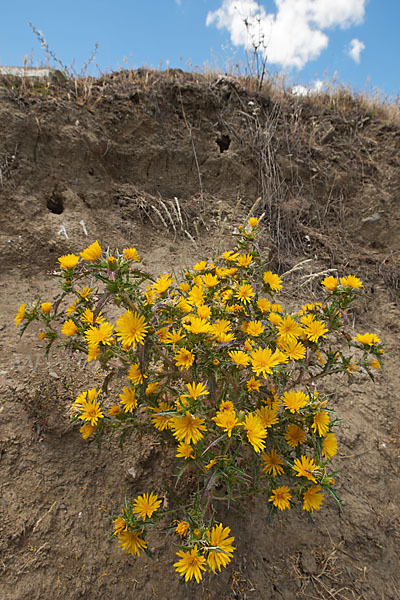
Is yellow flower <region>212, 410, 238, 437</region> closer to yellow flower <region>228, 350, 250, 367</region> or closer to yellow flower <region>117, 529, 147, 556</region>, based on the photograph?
yellow flower <region>228, 350, 250, 367</region>

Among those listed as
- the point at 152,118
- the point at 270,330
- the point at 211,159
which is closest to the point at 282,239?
the point at 211,159

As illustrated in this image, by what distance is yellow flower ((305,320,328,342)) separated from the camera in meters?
1.49

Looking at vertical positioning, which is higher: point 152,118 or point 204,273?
point 152,118

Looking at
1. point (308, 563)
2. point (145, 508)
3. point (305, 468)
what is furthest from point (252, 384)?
point (308, 563)

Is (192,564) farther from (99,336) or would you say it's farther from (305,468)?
(99,336)

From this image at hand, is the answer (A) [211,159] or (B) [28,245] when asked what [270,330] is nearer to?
(B) [28,245]

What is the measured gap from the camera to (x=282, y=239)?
11.7ft

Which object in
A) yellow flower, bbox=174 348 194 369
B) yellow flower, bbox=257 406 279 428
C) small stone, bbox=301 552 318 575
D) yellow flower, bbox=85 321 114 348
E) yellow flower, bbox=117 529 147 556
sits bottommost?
small stone, bbox=301 552 318 575

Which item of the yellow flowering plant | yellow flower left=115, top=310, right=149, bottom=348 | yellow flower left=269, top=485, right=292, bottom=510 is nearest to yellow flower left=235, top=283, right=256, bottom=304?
the yellow flowering plant

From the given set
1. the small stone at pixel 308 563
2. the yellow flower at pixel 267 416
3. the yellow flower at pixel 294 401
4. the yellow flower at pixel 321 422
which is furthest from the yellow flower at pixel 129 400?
the small stone at pixel 308 563

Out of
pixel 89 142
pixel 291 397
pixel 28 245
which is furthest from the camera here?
pixel 89 142

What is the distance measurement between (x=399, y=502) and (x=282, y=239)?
2.41 metres

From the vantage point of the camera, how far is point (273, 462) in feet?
4.83

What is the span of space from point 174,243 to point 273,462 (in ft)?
7.65
